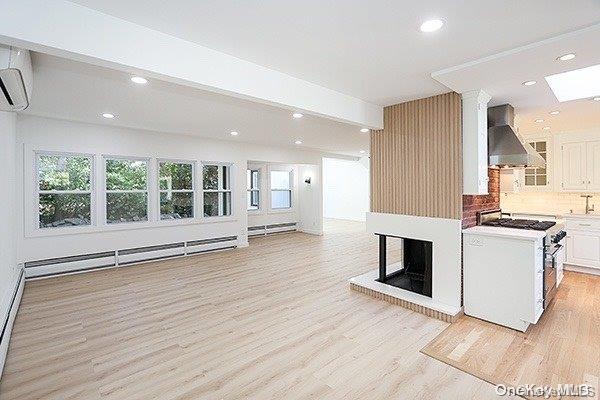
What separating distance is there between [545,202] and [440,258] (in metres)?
3.77

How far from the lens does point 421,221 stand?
366 centimetres

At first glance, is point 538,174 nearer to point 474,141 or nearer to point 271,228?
point 474,141

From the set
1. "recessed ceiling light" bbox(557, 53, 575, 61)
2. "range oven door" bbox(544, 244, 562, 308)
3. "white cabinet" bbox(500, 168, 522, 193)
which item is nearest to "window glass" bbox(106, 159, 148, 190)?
"recessed ceiling light" bbox(557, 53, 575, 61)

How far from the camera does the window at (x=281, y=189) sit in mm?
9516

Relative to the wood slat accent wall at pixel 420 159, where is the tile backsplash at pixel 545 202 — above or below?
below

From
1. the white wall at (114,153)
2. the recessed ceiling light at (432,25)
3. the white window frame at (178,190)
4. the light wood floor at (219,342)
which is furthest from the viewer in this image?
the white window frame at (178,190)

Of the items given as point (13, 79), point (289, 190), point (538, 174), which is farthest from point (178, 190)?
point (538, 174)

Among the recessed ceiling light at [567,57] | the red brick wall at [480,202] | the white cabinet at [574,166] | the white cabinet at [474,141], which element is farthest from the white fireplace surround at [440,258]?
the white cabinet at [574,166]

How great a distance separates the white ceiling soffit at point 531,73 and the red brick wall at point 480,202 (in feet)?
3.13

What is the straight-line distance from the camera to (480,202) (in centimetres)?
384

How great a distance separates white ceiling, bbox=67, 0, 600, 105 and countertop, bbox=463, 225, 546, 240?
1731 mm

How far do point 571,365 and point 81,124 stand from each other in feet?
23.3

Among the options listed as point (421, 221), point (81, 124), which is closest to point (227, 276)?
point (421, 221)

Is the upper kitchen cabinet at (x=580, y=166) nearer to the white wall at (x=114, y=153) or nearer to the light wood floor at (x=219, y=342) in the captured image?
the light wood floor at (x=219, y=342)
